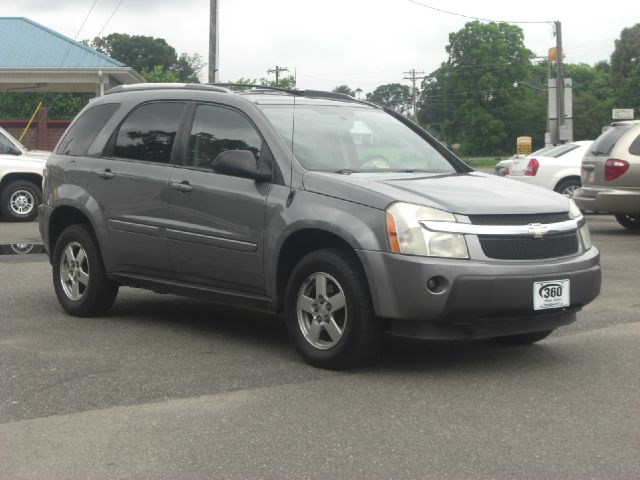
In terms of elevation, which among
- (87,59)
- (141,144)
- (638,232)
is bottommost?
(638,232)

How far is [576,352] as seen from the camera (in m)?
6.62

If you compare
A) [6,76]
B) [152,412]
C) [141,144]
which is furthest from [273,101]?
[6,76]

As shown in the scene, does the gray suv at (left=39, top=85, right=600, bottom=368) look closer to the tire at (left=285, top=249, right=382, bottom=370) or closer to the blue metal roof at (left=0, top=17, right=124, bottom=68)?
the tire at (left=285, top=249, right=382, bottom=370)

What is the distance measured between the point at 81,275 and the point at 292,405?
3.20 metres

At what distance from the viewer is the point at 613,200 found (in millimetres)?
14375

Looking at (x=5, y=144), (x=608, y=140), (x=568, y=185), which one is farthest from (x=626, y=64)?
(x=5, y=144)

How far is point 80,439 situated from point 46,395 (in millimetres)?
889

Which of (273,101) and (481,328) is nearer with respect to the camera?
(481,328)

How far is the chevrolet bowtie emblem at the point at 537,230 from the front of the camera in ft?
19.5

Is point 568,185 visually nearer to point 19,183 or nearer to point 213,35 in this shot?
point 19,183

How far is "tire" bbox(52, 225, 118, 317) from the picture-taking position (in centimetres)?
775

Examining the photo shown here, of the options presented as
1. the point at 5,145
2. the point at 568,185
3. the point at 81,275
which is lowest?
the point at 568,185

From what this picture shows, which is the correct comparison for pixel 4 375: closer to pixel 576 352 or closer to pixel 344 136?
pixel 344 136

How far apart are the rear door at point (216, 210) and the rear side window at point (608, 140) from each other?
886 centimetres
